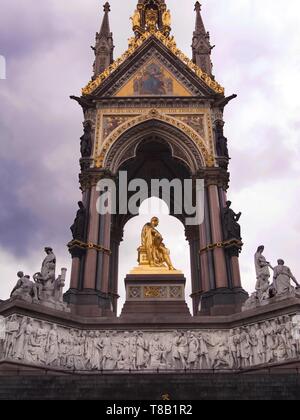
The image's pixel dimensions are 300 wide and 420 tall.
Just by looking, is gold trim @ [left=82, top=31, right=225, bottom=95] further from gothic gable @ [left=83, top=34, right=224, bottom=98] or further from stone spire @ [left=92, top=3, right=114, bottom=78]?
stone spire @ [left=92, top=3, right=114, bottom=78]

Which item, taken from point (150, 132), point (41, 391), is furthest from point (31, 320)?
point (150, 132)

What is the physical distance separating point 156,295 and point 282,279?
569 centimetres

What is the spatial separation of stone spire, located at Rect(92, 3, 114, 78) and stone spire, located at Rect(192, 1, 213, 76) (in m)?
5.22

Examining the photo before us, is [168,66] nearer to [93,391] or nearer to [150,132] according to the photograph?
[150,132]

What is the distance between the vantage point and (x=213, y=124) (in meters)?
23.2

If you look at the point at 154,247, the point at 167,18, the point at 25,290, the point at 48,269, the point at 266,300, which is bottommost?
the point at 266,300

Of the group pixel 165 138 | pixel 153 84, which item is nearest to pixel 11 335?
pixel 165 138

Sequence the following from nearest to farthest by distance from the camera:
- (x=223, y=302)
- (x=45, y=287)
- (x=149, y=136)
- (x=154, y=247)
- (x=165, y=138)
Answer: (x=45, y=287) → (x=223, y=302) → (x=154, y=247) → (x=165, y=138) → (x=149, y=136)

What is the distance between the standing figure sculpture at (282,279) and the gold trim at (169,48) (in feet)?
37.9

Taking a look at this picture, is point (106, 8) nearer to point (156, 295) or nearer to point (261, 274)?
point (156, 295)

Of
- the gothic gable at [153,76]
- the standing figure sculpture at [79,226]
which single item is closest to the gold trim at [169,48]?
the gothic gable at [153,76]

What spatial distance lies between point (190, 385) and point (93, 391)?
8.20 ft

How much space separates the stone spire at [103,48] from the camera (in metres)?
26.1

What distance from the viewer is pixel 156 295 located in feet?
63.1
